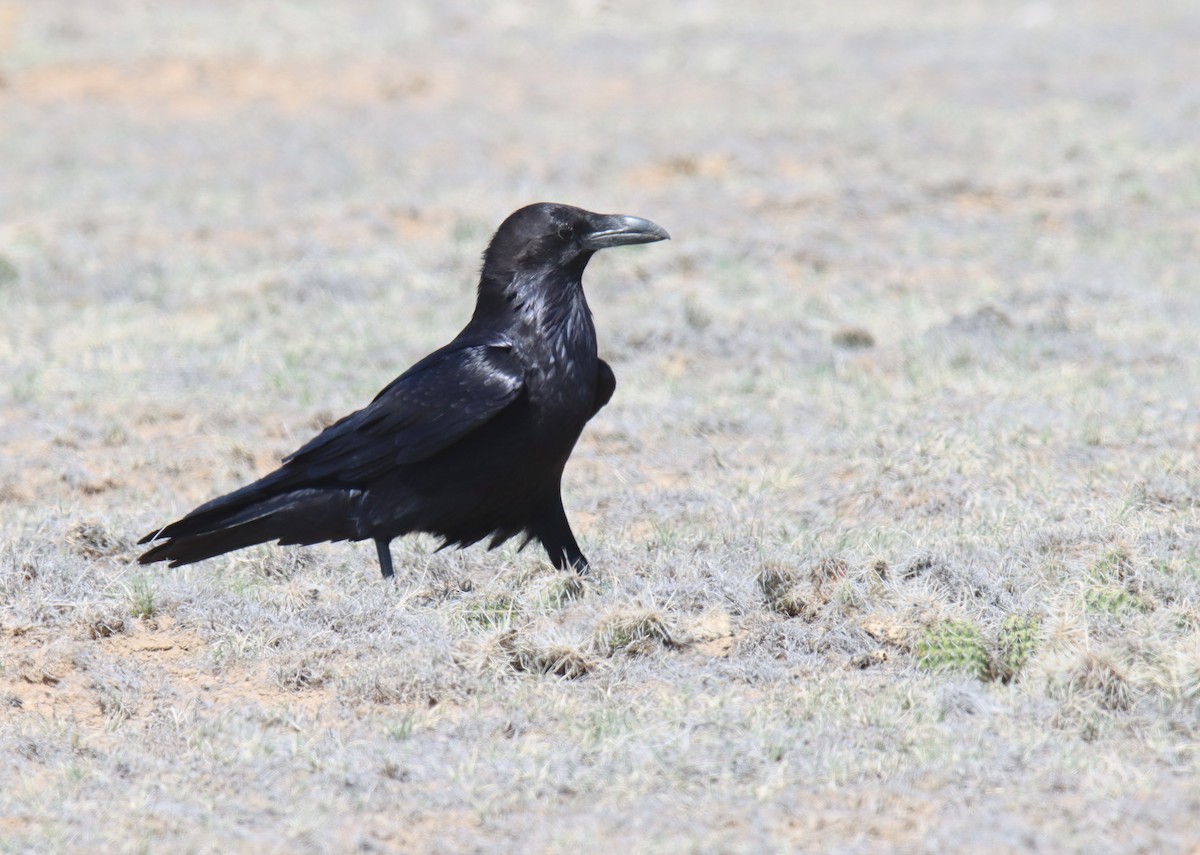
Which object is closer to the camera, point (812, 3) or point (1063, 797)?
point (1063, 797)

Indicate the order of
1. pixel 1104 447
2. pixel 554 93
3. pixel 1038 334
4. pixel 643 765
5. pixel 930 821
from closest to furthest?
pixel 930 821 < pixel 643 765 < pixel 1104 447 < pixel 1038 334 < pixel 554 93

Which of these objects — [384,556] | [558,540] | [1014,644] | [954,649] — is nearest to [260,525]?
[384,556]

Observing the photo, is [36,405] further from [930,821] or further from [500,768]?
[930,821]

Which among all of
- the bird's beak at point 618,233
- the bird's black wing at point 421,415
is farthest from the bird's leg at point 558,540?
the bird's beak at point 618,233

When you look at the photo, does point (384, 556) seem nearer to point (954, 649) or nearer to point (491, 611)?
point (491, 611)

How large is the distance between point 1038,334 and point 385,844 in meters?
7.10

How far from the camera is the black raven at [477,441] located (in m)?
5.45

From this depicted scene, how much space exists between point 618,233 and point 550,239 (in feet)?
0.83

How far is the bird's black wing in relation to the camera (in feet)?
17.7

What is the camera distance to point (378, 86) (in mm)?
21047

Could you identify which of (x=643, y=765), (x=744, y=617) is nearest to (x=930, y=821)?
(x=643, y=765)

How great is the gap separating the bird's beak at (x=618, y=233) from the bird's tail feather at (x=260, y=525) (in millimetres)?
1280

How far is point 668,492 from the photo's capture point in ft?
23.2

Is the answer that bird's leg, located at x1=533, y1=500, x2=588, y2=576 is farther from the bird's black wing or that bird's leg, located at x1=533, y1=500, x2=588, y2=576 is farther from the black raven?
the bird's black wing
